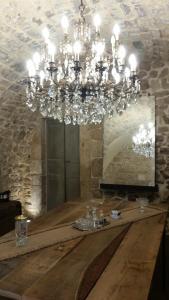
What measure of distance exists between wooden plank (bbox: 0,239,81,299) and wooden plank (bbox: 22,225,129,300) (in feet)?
0.12

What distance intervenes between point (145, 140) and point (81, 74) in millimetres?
2274

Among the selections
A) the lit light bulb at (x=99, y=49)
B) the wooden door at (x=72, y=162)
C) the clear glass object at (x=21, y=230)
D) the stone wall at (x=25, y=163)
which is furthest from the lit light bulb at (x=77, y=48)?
the stone wall at (x=25, y=163)

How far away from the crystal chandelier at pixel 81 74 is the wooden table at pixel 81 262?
1140mm

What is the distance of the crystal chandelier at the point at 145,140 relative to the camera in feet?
15.2

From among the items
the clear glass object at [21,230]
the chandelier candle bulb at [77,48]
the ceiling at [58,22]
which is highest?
the ceiling at [58,22]

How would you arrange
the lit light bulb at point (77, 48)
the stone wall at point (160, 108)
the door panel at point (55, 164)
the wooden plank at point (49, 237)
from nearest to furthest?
the wooden plank at point (49, 237), the lit light bulb at point (77, 48), the stone wall at point (160, 108), the door panel at point (55, 164)

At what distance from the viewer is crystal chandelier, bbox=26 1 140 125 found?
2.55m

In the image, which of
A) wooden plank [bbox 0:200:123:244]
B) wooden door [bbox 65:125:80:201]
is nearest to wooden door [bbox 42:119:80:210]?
wooden door [bbox 65:125:80:201]

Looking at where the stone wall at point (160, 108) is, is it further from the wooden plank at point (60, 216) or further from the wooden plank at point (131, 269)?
the wooden plank at point (131, 269)

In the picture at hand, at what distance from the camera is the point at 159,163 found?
4.66 metres

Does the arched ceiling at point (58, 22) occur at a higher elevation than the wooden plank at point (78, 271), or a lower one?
higher

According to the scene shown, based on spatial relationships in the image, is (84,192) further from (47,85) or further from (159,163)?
(47,85)

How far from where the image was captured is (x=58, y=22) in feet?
10.9

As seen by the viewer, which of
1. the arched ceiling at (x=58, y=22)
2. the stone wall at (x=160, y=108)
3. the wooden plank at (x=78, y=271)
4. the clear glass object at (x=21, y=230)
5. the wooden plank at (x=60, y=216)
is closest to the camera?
the wooden plank at (x=78, y=271)
